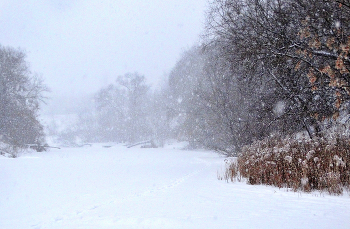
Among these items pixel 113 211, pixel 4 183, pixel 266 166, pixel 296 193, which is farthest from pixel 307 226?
pixel 4 183

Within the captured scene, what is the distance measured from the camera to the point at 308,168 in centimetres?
582

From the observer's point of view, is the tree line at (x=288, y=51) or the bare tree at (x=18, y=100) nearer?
the tree line at (x=288, y=51)

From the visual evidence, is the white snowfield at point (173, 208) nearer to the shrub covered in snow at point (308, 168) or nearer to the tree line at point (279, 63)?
the shrub covered in snow at point (308, 168)

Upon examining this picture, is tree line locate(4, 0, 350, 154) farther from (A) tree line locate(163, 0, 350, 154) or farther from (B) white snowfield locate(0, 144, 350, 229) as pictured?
(B) white snowfield locate(0, 144, 350, 229)

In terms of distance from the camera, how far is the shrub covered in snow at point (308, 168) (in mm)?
5421

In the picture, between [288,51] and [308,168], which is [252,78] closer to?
[288,51]

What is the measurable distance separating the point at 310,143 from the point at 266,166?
53.0 inches

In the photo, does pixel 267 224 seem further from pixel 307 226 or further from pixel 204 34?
pixel 204 34

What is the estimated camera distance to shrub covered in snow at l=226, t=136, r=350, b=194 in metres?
5.42

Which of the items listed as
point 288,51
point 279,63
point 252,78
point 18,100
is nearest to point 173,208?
point 288,51

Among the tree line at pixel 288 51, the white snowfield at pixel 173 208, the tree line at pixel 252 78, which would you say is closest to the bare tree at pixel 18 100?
the tree line at pixel 252 78

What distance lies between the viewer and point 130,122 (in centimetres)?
4475

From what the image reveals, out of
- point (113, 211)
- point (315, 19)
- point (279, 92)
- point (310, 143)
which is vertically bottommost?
point (113, 211)

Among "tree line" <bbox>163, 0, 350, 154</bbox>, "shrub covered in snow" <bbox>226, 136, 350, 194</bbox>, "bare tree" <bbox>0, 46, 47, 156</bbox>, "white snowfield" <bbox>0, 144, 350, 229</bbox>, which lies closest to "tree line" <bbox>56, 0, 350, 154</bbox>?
"tree line" <bbox>163, 0, 350, 154</bbox>
